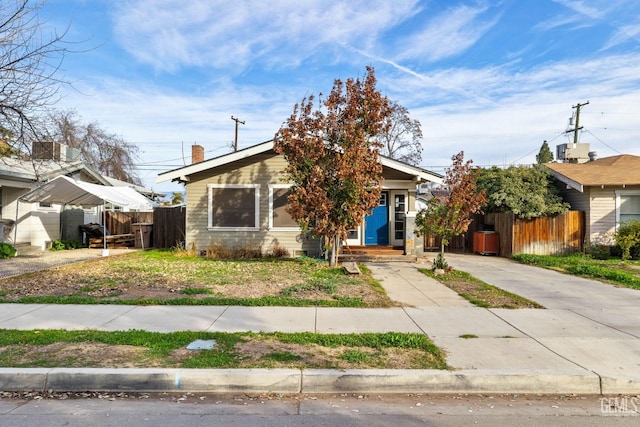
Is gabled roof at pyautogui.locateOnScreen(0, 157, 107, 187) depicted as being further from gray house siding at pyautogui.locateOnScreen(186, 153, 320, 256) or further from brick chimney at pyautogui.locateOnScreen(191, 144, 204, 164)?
brick chimney at pyautogui.locateOnScreen(191, 144, 204, 164)

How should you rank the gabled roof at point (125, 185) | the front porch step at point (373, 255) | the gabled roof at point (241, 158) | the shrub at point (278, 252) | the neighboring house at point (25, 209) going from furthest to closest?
the gabled roof at point (125, 185) < the neighboring house at point (25, 209) < the shrub at point (278, 252) < the gabled roof at point (241, 158) < the front porch step at point (373, 255)

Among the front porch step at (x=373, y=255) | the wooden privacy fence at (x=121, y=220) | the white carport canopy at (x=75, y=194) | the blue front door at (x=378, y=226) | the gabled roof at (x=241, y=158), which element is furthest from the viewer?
the wooden privacy fence at (x=121, y=220)

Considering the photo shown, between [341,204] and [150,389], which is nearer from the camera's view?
[150,389]

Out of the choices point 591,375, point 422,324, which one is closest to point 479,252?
point 422,324

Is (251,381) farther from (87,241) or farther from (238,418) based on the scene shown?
(87,241)

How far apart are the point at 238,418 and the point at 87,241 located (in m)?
19.4

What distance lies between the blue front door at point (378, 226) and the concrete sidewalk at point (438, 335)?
5.51m

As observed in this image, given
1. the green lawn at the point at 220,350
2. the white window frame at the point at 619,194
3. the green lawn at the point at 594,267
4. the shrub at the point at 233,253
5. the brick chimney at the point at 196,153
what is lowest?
the green lawn at the point at 220,350

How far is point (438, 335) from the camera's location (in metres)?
6.04

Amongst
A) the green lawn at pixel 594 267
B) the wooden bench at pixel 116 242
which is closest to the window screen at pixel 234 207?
the wooden bench at pixel 116 242

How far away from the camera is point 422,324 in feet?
21.7

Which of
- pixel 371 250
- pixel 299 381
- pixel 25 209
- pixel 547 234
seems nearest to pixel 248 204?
pixel 371 250

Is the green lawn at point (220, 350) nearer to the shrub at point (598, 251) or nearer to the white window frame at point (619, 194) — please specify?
the shrub at point (598, 251)

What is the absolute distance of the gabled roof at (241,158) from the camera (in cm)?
1455
